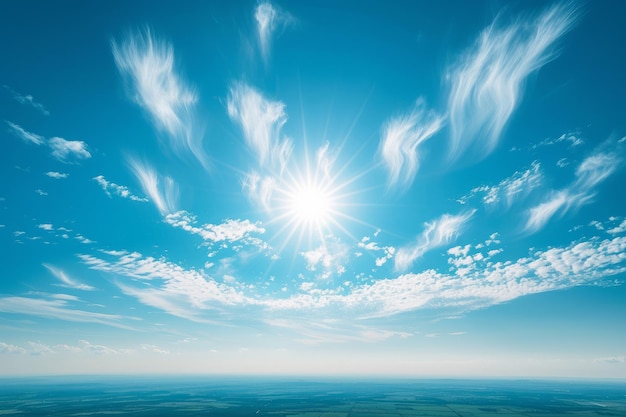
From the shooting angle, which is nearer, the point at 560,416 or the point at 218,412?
the point at 560,416

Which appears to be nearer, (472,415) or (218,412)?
(472,415)

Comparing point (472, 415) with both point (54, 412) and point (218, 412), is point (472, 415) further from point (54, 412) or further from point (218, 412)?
point (54, 412)

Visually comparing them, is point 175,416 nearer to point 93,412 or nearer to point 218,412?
point 218,412

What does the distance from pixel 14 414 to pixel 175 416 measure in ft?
233

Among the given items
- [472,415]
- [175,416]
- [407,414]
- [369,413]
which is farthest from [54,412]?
[472,415]

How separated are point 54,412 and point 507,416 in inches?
7733

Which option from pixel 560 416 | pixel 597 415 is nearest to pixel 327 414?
pixel 560 416

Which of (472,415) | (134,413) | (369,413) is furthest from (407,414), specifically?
(134,413)

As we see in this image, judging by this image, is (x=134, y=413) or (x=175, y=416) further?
(x=134, y=413)

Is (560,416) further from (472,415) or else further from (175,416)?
(175,416)

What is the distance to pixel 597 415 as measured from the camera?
12169 cm

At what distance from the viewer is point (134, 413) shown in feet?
404

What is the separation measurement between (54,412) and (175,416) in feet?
194

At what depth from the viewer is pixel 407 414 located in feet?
399
